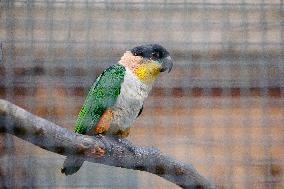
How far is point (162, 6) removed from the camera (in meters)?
1.43

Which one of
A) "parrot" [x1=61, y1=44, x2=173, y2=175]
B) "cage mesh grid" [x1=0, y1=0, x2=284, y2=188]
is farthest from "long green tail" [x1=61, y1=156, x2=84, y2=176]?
"cage mesh grid" [x1=0, y1=0, x2=284, y2=188]

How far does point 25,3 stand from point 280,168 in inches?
30.4

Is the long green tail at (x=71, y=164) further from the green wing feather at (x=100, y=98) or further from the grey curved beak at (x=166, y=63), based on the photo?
the grey curved beak at (x=166, y=63)

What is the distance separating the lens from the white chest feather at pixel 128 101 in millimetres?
1279

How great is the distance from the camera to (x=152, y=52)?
4.34ft

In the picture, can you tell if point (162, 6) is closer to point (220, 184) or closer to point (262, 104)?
point (262, 104)

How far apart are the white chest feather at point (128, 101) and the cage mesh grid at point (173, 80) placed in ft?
0.45

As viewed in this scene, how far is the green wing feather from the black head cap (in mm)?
59

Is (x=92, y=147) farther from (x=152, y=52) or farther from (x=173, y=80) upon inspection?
(x=173, y=80)

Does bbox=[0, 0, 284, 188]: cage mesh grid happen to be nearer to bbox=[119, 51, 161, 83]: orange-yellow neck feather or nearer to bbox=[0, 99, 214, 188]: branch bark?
bbox=[119, 51, 161, 83]: orange-yellow neck feather

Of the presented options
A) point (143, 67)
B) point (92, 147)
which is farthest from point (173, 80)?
point (92, 147)

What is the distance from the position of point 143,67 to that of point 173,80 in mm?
237

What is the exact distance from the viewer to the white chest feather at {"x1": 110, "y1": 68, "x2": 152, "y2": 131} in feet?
4.20

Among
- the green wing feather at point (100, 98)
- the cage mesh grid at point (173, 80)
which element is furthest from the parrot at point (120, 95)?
the cage mesh grid at point (173, 80)
